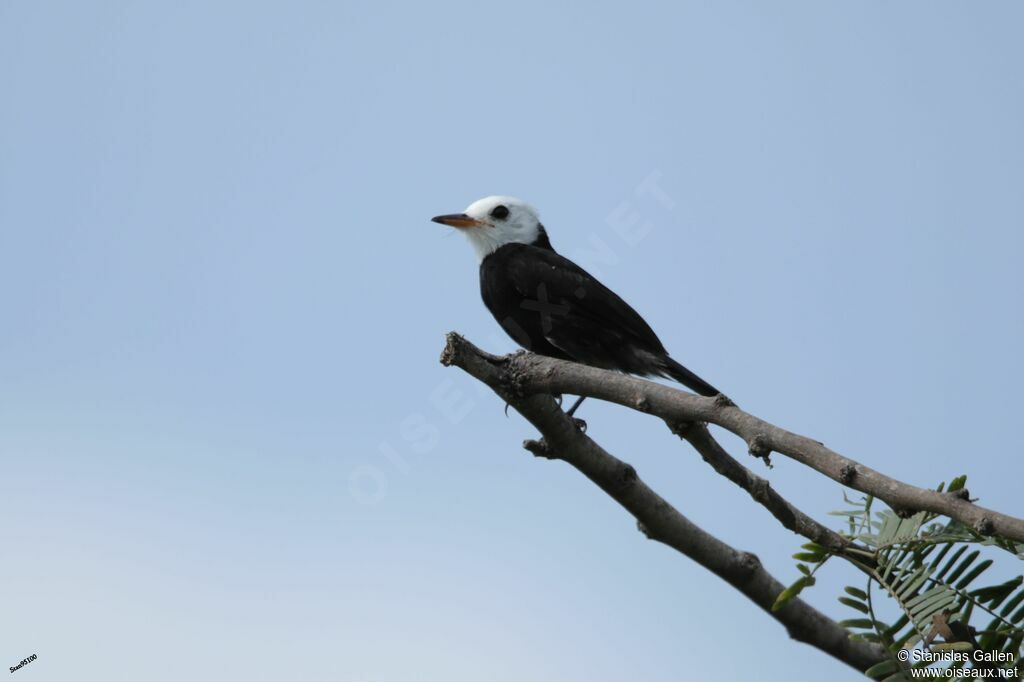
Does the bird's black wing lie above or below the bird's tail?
above

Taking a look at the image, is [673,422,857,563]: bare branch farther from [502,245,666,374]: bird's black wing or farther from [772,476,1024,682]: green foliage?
[502,245,666,374]: bird's black wing

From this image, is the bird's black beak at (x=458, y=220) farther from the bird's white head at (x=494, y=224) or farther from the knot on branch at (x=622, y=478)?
the knot on branch at (x=622, y=478)

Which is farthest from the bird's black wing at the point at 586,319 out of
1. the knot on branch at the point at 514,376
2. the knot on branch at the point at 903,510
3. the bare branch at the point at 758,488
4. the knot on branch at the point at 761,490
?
the knot on branch at the point at 903,510

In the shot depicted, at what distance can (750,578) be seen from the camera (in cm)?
495

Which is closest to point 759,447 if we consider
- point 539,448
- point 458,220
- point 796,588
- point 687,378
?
point 796,588

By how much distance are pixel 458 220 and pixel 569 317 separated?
169 centimetres

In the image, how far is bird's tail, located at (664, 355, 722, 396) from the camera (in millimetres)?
6676

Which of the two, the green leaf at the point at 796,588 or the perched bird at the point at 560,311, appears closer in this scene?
the green leaf at the point at 796,588

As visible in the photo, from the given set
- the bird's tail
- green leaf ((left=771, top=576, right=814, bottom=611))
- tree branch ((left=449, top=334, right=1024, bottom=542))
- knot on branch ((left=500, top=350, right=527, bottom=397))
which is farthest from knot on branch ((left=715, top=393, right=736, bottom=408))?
the bird's tail

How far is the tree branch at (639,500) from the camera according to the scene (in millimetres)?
4543

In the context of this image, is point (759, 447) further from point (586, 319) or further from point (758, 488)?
point (586, 319)

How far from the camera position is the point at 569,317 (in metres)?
7.52

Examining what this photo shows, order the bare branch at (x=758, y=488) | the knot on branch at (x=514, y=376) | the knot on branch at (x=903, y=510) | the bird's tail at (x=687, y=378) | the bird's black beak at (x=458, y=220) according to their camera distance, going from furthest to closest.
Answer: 1. the bird's black beak at (x=458, y=220)
2. the bird's tail at (x=687, y=378)
3. the knot on branch at (x=514, y=376)
4. the bare branch at (x=758, y=488)
5. the knot on branch at (x=903, y=510)

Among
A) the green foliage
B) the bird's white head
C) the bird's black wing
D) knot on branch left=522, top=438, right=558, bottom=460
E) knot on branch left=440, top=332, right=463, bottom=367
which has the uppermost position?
the bird's white head
